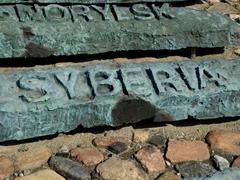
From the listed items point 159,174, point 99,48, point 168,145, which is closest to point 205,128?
point 168,145

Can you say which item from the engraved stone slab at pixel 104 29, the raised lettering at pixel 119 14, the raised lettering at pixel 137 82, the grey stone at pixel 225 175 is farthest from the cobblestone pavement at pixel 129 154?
the raised lettering at pixel 119 14

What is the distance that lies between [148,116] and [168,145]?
8.4 inches

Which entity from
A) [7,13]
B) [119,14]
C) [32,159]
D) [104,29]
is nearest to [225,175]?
[32,159]

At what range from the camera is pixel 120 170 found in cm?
355

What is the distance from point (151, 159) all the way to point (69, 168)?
0.49 m

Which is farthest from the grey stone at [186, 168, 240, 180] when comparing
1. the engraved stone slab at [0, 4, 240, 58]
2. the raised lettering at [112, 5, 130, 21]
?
the raised lettering at [112, 5, 130, 21]

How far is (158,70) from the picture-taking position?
13.3 feet

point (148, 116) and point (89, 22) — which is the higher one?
point (89, 22)

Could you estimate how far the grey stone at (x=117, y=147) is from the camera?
3736mm

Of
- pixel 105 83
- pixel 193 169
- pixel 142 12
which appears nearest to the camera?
pixel 193 169

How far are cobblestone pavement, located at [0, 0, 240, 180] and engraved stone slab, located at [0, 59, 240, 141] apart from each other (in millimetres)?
95

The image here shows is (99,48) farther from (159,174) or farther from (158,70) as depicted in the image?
(159,174)

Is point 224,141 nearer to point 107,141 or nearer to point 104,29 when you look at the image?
point 107,141

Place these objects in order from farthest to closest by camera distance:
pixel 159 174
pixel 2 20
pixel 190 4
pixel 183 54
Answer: pixel 190 4, pixel 183 54, pixel 2 20, pixel 159 174
